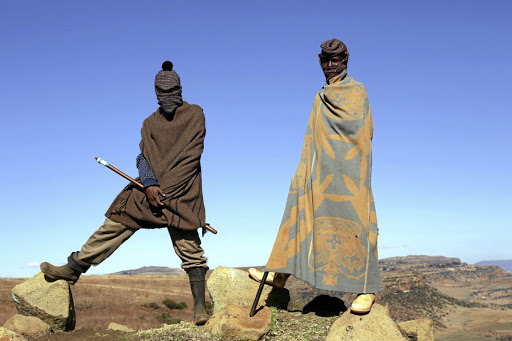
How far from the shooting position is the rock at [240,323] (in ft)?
22.5

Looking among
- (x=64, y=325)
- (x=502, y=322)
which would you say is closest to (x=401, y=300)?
(x=502, y=322)

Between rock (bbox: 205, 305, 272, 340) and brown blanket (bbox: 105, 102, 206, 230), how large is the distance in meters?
1.30

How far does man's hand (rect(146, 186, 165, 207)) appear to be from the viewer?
7.57m

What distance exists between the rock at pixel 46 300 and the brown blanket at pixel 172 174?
170cm

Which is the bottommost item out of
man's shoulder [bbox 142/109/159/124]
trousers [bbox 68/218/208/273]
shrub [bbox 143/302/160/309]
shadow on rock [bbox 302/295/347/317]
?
shrub [bbox 143/302/160/309]

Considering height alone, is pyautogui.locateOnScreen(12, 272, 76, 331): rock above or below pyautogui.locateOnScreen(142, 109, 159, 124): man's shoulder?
below

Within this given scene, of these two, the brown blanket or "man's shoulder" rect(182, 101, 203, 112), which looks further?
"man's shoulder" rect(182, 101, 203, 112)

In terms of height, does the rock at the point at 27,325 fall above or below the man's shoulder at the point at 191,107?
below

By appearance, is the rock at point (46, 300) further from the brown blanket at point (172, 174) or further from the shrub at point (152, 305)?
the shrub at point (152, 305)

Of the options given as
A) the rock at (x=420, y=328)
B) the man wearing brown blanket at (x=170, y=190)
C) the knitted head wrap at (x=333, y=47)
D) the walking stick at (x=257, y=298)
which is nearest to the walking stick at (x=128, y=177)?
the man wearing brown blanket at (x=170, y=190)

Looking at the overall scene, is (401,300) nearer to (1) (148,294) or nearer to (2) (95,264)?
(1) (148,294)

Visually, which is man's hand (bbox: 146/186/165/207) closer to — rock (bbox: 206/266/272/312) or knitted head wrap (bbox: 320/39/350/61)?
rock (bbox: 206/266/272/312)

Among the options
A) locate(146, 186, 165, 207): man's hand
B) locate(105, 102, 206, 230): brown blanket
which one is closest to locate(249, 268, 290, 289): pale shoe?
locate(105, 102, 206, 230): brown blanket

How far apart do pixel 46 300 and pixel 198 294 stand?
2.72 m
